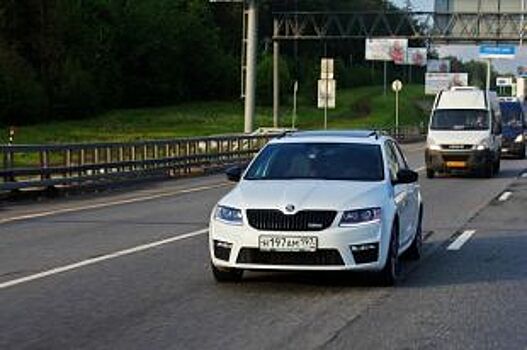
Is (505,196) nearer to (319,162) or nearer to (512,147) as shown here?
(319,162)

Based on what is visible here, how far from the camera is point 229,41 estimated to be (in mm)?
136000

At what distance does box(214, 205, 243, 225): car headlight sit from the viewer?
10.0m

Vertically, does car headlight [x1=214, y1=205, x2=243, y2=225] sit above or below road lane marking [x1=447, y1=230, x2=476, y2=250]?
above

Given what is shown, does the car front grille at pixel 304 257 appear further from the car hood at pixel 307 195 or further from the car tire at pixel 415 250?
the car tire at pixel 415 250

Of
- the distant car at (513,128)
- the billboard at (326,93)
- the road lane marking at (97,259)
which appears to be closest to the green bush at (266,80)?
the billboard at (326,93)

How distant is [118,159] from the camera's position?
97.2 ft

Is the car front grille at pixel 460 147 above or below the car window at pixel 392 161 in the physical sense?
below

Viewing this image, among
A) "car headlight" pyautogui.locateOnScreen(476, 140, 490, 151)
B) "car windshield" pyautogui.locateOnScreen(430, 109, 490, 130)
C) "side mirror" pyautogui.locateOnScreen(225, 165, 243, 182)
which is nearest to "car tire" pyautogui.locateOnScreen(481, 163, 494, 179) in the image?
"car headlight" pyautogui.locateOnScreen(476, 140, 490, 151)

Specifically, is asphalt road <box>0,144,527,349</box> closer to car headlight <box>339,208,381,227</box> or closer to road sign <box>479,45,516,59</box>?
car headlight <box>339,208,381,227</box>

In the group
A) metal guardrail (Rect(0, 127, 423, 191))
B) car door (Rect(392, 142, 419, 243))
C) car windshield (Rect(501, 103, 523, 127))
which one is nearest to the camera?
car door (Rect(392, 142, 419, 243))

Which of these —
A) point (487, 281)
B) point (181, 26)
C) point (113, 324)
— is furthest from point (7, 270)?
point (181, 26)

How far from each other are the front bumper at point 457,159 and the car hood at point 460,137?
0.33m

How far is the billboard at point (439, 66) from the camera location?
426ft

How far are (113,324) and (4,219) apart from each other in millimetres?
10234
